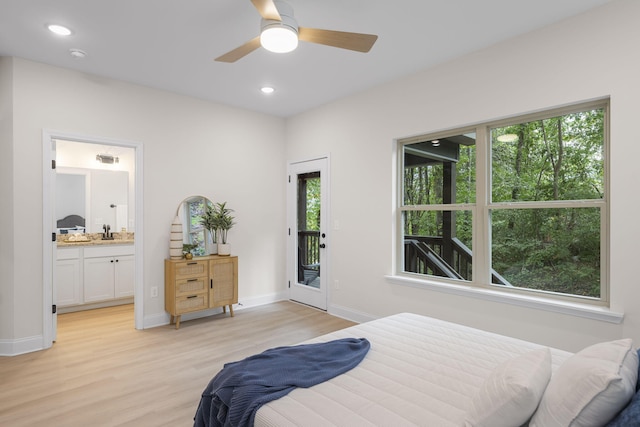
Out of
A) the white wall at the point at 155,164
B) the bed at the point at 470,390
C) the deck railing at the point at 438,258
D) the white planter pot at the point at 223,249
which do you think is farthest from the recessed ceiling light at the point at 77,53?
the deck railing at the point at 438,258

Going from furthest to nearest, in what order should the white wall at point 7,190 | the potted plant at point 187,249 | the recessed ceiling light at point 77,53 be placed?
the potted plant at point 187,249 < the white wall at point 7,190 < the recessed ceiling light at point 77,53

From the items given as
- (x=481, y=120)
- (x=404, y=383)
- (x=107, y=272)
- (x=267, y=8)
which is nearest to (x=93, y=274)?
(x=107, y=272)

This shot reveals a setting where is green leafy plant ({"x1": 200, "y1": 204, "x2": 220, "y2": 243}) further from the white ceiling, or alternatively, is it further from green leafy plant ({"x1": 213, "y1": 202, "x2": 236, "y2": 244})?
the white ceiling

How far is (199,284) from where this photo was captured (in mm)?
4148

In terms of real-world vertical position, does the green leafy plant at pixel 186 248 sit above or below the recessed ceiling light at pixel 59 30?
below

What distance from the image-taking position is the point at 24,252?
3.29 metres

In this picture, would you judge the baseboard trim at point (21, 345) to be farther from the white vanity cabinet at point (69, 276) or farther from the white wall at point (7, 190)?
the white vanity cabinet at point (69, 276)

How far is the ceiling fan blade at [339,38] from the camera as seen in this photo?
2.23m

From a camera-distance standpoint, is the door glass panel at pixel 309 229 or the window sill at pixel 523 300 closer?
the window sill at pixel 523 300

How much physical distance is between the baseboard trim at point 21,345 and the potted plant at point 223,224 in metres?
1.93

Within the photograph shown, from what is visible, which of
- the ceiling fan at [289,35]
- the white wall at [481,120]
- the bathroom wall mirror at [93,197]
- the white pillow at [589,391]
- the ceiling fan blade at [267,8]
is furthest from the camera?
the bathroom wall mirror at [93,197]

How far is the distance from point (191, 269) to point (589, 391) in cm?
382

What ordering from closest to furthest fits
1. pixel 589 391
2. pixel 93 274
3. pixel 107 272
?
pixel 589 391, pixel 93 274, pixel 107 272

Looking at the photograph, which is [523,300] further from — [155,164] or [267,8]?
[155,164]
